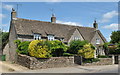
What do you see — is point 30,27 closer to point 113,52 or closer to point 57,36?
point 57,36

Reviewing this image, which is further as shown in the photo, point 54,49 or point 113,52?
point 113,52

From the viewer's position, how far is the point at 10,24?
32.9 m

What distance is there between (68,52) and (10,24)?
1378 centimetres

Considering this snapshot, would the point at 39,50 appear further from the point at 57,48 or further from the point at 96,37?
the point at 96,37

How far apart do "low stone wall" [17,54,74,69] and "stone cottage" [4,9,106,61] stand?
744 cm

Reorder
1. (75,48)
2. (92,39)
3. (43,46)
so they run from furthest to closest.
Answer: (92,39), (75,48), (43,46)

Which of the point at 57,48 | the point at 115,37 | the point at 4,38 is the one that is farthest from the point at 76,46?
the point at 115,37

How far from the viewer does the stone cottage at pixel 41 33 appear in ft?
99.0

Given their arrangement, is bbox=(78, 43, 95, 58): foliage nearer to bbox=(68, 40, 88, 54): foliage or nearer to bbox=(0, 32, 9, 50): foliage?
bbox=(68, 40, 88, 54): foliage

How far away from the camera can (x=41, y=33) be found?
31.7 meters

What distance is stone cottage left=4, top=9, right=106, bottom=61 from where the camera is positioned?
30.2 metres

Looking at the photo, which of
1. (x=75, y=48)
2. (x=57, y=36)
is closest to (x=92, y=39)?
(x=57, y=36)

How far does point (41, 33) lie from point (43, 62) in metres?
11.3

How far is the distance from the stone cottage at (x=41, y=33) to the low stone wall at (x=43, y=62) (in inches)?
293
